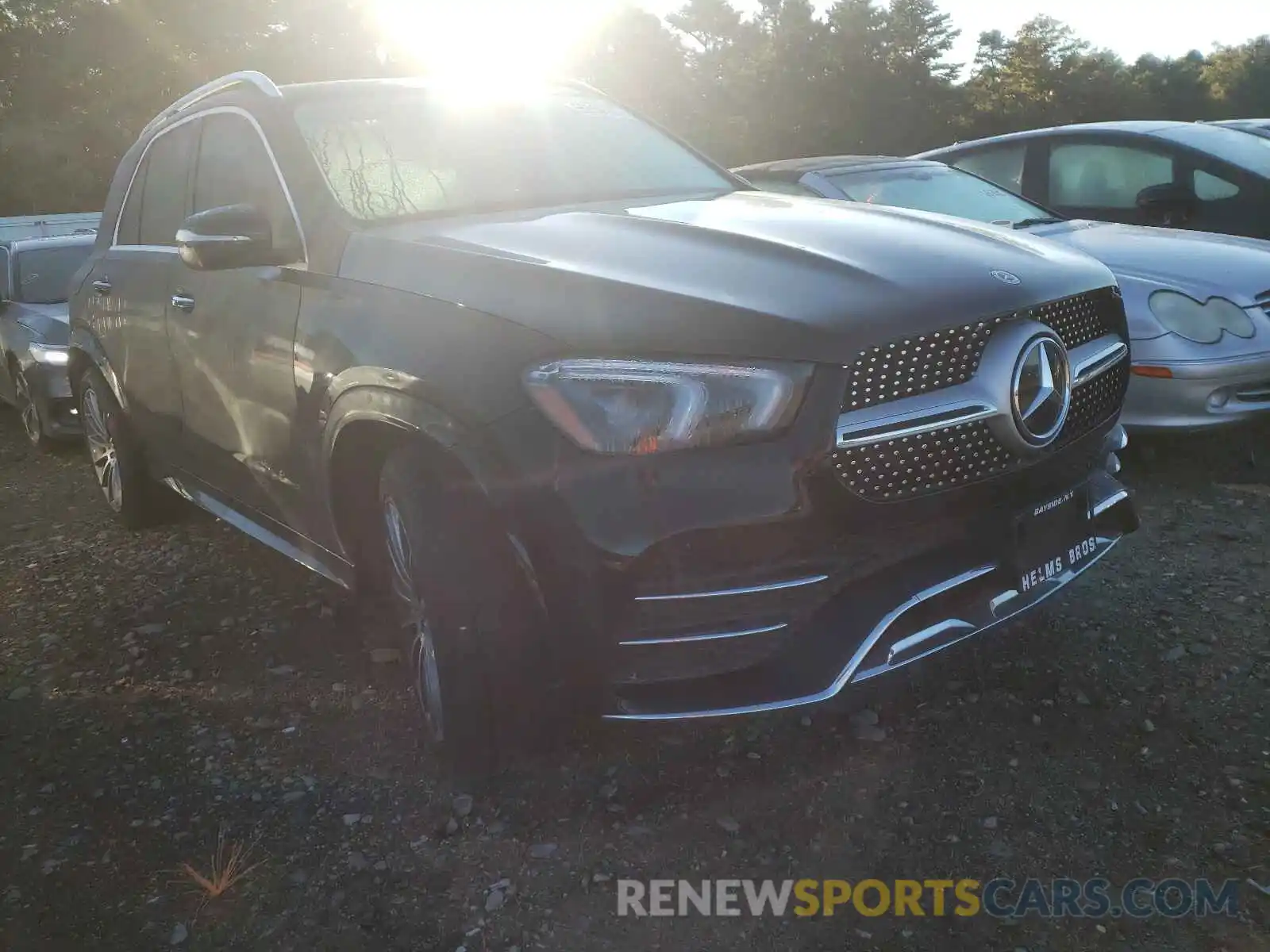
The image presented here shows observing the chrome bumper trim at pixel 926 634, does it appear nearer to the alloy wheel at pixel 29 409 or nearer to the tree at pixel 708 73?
the alloy wheel at pixel 29 409

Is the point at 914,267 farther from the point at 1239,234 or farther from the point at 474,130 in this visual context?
the point at 1239,234

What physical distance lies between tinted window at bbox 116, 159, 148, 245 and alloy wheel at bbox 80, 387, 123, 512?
730mm

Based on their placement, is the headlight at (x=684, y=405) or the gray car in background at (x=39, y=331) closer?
the headlight at (x=684, y=405)

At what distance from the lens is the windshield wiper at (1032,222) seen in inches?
226

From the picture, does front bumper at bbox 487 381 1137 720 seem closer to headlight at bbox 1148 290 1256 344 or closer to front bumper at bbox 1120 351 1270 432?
front bumper at bbox 1120 351 1270 432

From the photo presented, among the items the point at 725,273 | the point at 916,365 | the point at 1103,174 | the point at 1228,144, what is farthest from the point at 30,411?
the point at 1228,144

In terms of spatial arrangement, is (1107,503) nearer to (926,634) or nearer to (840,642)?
(926,634)

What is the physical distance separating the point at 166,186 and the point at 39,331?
3.22 meters

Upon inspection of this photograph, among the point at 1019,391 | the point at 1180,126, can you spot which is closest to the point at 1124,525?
the point at 1019,391

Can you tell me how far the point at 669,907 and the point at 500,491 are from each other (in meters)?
0.94

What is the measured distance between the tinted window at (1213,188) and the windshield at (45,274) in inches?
258

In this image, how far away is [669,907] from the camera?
250cm

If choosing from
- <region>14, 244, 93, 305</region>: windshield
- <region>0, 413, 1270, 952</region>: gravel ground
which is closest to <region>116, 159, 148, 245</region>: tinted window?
<region>0, 413, 1270, 952</region>: gravel ground
